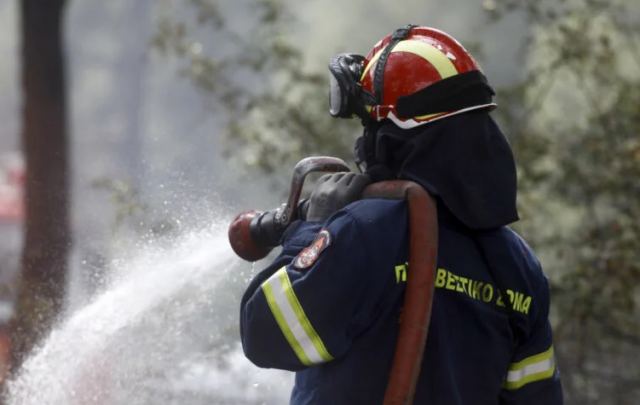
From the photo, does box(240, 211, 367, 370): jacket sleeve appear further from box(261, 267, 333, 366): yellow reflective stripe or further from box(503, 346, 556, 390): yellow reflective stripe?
box(503, 346, 556, 390): yellow reflective stripe

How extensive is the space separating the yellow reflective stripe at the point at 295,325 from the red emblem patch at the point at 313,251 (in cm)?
4

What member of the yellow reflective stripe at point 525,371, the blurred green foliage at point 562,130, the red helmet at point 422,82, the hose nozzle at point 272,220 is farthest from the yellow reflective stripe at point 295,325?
the blurred green foliage at point 562,130

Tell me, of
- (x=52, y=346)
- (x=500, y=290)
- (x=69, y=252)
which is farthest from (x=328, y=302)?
(x=69, y=252)

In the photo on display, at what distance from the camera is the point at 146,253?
13.7 ft

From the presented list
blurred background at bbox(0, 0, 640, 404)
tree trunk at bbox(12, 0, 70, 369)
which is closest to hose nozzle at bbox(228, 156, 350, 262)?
tree trunk at bbox(12, 0, 70, 369)

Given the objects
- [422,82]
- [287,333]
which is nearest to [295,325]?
[287,333]

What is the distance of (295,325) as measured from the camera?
8.13 feet

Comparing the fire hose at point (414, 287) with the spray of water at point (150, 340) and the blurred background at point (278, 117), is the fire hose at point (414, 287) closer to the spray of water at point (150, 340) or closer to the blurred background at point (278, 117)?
the spray of water at point (150, 340)

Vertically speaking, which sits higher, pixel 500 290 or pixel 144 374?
pixel 144 374

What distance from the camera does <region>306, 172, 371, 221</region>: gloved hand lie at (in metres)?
2.61

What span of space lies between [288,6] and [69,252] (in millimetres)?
3404

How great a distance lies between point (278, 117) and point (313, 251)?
613cm

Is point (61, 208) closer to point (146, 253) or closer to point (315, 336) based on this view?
point (146, 253)

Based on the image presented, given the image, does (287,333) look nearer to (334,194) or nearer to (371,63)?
(334,194)
